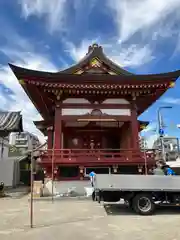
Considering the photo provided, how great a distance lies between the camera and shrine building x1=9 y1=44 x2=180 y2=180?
14.7 metres

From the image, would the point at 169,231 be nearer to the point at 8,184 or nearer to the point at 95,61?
the point at 95,61

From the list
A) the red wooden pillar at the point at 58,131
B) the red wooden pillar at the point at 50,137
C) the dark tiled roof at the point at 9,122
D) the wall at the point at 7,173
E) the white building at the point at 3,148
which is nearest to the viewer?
the red wooden pillar at the point at 58,131

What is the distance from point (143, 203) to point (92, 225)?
2.83 m

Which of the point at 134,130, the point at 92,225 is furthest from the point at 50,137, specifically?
the point at 92,225

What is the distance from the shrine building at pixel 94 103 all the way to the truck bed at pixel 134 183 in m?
5.28

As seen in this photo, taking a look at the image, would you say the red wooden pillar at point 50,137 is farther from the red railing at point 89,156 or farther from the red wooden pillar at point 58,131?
the red railing at point 89,156

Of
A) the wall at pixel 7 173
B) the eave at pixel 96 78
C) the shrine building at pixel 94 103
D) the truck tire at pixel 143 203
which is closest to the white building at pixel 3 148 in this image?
the wall at pixel 7 173

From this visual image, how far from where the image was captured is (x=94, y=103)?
664 inches

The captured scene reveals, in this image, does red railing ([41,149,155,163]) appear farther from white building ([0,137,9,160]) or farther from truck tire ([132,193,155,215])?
white building ([0,137,9,160])

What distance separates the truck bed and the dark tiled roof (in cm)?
1558

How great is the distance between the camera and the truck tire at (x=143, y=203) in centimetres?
900

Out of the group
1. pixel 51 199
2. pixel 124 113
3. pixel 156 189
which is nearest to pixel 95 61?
pixel 124 113

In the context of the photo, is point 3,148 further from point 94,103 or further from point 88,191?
point 88,191

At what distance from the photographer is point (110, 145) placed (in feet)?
67.2
